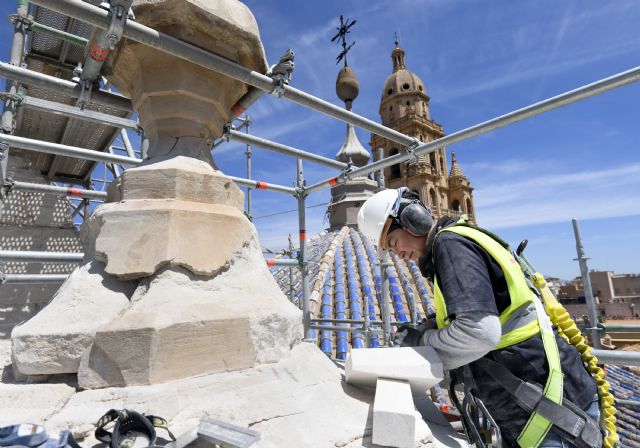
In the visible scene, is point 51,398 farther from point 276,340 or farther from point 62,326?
point 276,340

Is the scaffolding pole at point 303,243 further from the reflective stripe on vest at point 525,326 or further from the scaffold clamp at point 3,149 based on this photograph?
the reflective stripe on vest at point 525,326

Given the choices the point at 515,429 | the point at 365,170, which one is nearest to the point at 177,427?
the point at 515,429

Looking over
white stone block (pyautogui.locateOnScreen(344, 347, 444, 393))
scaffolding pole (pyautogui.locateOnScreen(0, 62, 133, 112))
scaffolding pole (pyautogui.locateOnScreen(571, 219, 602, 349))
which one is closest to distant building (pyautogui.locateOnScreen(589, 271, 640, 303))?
scaffolding pole (pyautogui.locateOnScreen(571, 219, 602, 349))

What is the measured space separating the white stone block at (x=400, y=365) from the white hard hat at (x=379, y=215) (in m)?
0.54

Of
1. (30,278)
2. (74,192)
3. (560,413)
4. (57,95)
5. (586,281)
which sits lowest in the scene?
(560,413)

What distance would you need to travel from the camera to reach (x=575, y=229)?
3883 millimetres

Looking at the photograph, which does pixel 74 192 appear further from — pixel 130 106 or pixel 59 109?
pixel 130 106

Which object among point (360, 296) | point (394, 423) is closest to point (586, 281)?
point (394, 423)

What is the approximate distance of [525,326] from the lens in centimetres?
145

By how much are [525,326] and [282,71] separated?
205cm

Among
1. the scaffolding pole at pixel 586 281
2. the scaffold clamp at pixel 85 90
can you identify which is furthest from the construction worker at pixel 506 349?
the scaffold clamp at pixel 85 90

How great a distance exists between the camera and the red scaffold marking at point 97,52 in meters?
2.12

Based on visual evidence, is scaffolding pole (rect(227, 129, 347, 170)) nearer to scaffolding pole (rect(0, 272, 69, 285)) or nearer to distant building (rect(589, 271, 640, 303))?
scaffolding pole (rect(0, 272, 69, 285))

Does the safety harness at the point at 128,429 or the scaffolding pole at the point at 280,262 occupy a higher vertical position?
the scaffolding pole at the point at 280,262
